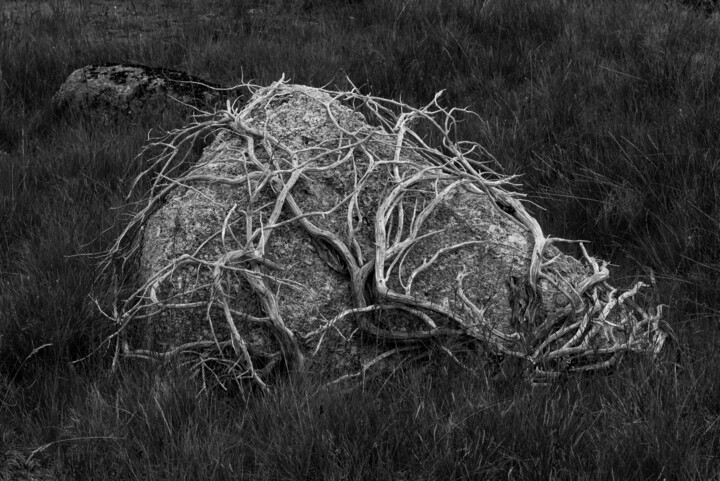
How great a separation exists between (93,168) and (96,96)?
1056mm

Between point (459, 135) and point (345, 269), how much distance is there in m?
2.20

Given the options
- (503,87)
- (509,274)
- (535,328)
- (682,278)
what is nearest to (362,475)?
(535,328)

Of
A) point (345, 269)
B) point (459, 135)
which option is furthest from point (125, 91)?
point (345, 269)

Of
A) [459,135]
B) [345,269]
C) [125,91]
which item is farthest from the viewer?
[125,91]

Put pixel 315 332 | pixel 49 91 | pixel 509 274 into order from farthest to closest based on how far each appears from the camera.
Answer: pixel 49 91 → pixel 509 274 → pixel 315 332

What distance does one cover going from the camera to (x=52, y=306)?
3.39 meters

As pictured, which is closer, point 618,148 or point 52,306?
point 52,306

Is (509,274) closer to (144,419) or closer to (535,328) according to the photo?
(535,328)

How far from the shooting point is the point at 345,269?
3.36 meters

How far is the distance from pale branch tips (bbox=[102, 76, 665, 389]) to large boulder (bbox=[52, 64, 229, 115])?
214cm

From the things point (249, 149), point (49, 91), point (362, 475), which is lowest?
point (49, 91)

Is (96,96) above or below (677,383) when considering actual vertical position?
below

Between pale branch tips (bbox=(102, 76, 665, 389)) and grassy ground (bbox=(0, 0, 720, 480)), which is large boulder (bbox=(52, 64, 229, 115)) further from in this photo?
pale branch tips (bbox=(102, 76, 665, 389))

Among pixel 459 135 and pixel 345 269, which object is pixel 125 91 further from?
pixel 345 269
